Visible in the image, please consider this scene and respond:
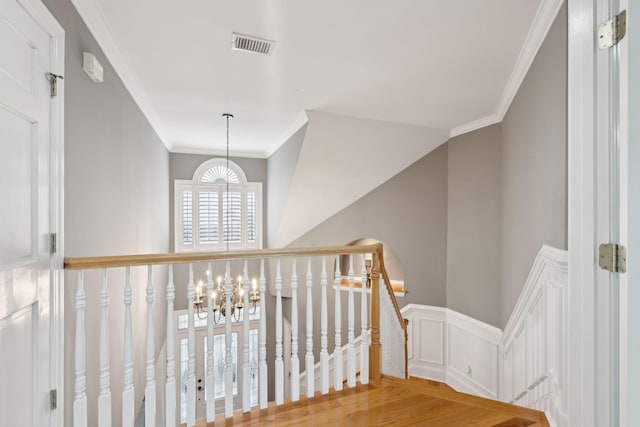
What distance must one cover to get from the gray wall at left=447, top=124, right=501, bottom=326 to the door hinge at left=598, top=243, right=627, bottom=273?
264cm

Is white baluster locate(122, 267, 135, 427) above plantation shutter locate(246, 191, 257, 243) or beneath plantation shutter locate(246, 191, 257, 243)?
beneath

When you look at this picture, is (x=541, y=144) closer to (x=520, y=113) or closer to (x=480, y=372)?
Answer: (x=520, y=113)

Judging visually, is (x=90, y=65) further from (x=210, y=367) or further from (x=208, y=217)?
(x=208, y=217)

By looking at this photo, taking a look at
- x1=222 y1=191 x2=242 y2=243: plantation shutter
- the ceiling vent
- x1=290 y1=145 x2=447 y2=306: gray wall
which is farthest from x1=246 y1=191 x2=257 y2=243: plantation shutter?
the ceiling vent

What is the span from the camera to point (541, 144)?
7.15 feet

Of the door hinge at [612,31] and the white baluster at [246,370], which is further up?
the door hinge at [612,31]

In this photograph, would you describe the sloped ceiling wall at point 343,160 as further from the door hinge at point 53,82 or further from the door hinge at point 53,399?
the door hinge at point 53,399

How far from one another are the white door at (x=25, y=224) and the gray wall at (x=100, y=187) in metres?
0.19

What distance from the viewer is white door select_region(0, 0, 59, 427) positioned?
117cm

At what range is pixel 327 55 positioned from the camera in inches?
93.3

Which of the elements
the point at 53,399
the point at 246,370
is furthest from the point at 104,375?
the point at 246,370

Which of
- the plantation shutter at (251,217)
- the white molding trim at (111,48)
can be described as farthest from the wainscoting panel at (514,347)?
the plantation shutter at (251,217)

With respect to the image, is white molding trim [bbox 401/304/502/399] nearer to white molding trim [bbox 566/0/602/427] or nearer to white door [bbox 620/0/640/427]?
white molding trim [bbox 566/0/602/427]

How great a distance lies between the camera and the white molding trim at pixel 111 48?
5.93ft
